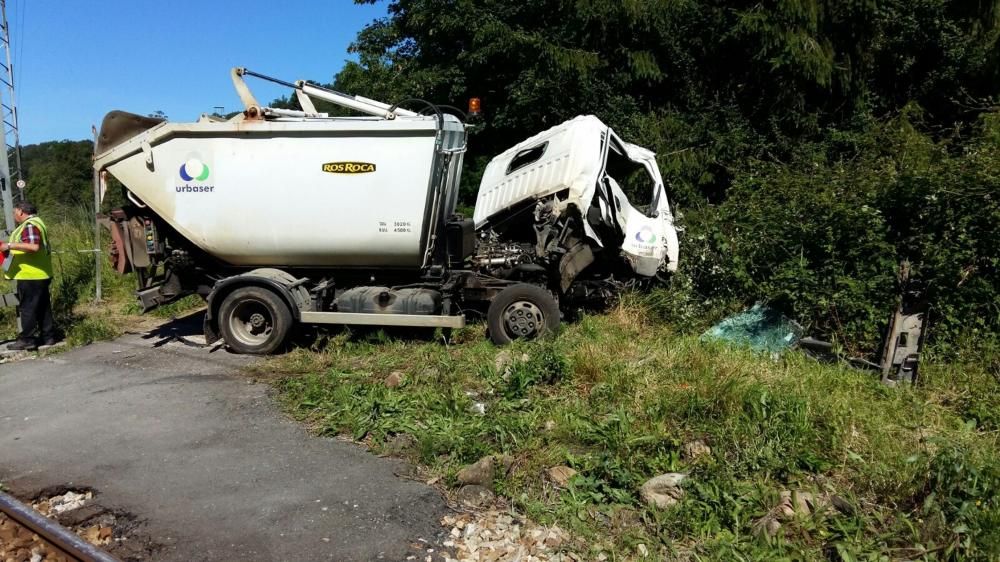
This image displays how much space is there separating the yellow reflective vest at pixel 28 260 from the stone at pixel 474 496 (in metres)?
6.35

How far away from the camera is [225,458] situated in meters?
4.82

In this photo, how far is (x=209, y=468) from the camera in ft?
15.3

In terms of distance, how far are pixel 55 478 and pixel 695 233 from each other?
6.52m

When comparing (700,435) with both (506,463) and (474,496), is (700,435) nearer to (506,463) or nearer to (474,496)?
(506,463)

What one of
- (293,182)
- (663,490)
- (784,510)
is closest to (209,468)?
(663,490)

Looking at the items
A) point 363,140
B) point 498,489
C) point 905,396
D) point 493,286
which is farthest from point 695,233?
point 498,489

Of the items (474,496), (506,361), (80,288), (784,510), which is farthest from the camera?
(80,288)

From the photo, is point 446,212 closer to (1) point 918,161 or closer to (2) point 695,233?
(2) point 695,233

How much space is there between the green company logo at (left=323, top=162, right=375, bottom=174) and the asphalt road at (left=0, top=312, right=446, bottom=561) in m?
2.22

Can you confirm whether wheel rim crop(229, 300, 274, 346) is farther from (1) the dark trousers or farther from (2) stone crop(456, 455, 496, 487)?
(2) stone crop(456, 455, 496, 487)

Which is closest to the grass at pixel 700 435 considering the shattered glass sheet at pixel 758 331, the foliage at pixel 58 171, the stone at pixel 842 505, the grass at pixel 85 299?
the stone at pixel 842 505

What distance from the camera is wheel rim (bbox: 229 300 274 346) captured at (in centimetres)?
749

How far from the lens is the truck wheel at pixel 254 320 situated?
7.30 meters

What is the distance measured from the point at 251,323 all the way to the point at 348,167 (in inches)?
81.2
